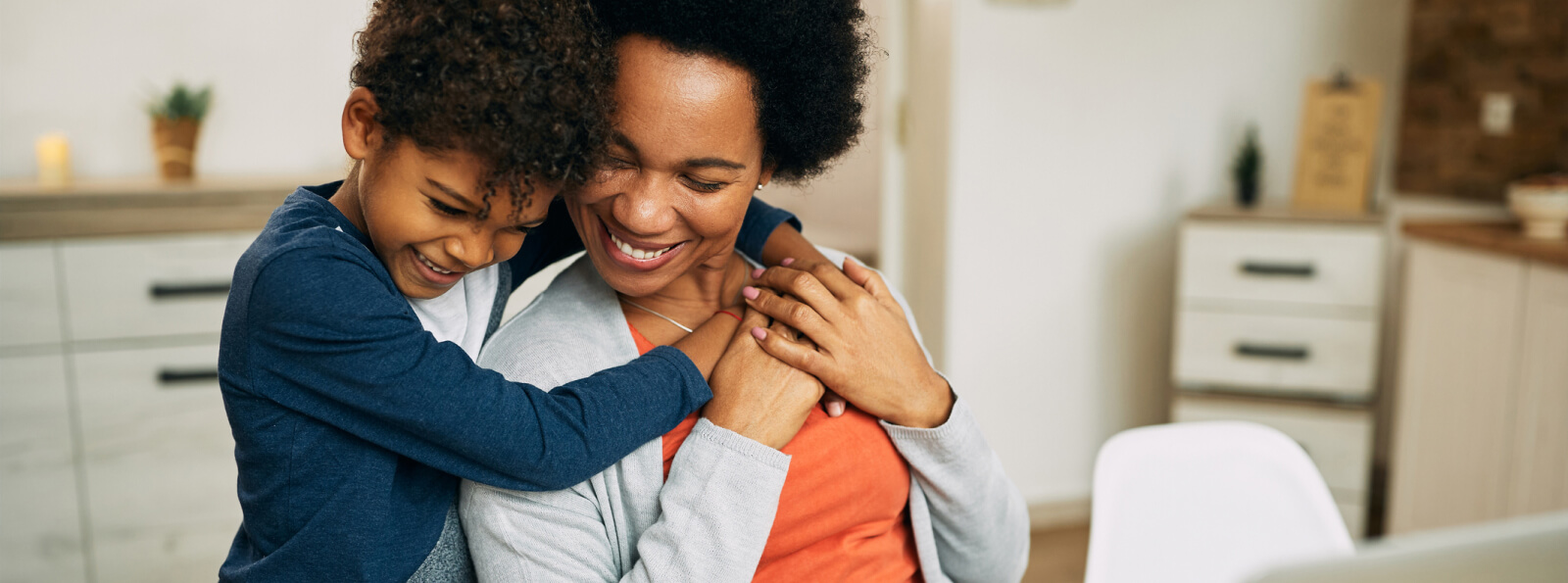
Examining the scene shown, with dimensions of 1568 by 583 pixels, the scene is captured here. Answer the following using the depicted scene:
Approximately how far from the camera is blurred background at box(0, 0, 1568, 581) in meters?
2.36

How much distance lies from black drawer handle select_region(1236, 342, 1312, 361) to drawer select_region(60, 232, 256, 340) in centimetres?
250

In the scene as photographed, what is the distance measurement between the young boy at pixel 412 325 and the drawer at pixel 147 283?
1.65m

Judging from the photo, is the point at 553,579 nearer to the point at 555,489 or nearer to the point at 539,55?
the point at 555,489

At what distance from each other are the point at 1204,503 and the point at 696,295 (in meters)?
0.67

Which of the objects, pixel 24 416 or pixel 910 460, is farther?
pixel 24 416

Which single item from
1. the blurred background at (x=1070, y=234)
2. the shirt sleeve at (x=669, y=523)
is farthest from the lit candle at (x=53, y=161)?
the shirt sleeve at (x=669, y=523)

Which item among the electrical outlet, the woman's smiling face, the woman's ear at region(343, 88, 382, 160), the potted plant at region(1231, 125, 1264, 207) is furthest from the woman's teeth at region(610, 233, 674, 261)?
A: the electrical outlet

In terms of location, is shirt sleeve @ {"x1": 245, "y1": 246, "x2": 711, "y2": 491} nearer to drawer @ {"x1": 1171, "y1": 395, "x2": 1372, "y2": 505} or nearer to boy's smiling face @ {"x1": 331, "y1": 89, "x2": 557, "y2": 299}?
boy's smiling face @ {"x1": 331, "y1": 89, "x2": 557, "y2": 299}

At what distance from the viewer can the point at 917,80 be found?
3.07 m

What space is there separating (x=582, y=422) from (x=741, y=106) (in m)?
0.32

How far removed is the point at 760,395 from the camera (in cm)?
101

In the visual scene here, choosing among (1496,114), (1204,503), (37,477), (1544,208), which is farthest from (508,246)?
(1496,114)

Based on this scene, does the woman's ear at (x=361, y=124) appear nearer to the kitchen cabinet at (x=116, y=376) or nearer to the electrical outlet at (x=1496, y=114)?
the kitchen cabinet at (x=116, y=376)

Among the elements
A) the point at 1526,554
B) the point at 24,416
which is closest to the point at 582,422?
the point at 1526,554
